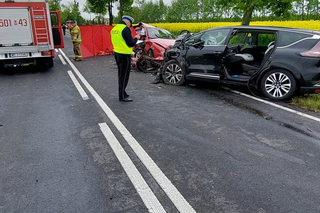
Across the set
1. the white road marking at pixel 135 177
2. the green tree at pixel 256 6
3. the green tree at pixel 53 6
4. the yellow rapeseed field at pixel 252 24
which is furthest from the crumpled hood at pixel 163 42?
the green tree at pixel 53 6

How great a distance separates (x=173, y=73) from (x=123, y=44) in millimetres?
2275

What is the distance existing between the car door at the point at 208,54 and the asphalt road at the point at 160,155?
0.80 m

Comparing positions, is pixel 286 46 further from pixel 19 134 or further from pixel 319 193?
pixel 19 134

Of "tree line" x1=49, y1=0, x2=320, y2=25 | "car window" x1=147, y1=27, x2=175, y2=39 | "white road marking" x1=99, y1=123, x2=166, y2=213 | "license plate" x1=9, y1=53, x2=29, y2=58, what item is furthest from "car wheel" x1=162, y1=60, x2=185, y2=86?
"tree line" x1=49, y1=0, x2=320, y2=25

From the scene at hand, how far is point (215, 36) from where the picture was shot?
714 centimetres

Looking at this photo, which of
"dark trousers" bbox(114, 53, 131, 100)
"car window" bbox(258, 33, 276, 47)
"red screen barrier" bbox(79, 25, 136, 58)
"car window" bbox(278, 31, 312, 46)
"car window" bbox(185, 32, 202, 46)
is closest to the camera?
"car window" bbox(278, 31, 312, 46)

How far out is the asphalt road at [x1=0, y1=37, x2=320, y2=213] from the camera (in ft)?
9.13

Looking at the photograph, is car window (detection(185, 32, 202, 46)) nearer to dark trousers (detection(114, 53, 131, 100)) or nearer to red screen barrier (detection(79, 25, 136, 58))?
dark trousers (detection(114, 53, 131, 100))

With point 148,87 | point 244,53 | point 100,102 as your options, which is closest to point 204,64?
point 244,53

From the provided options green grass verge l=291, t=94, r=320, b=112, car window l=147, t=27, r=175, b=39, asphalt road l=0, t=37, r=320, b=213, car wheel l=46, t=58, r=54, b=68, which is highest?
car window l=147, t=27, r=175, b=39

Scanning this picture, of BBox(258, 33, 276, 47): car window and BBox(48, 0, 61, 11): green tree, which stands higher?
BBox(48, 0, 61, 11): green tree

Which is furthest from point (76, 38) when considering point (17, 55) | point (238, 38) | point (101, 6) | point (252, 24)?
point (101, 6)

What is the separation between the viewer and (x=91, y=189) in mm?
2957

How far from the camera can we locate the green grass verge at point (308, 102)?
5.80 meters
